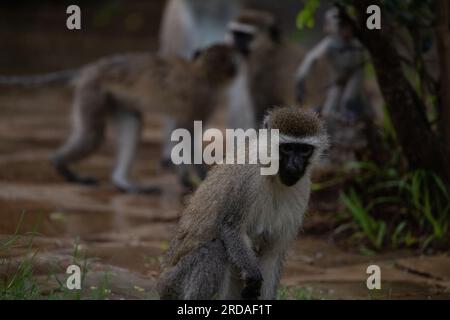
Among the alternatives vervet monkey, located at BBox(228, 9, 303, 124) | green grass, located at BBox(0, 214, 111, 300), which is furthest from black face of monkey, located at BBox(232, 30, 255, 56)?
green grass, located at BBox(0, 214, 111, 300)

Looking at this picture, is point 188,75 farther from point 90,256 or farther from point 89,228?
point 90,256

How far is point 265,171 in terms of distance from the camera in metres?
4.91

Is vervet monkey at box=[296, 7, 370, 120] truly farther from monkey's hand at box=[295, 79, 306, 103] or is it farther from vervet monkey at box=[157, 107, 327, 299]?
vervet monkey at box=[157, 107, 327, 299]

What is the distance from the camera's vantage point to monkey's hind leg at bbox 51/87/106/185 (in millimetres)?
9883

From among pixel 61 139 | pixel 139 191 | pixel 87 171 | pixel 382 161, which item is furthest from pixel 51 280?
pixel 61 139

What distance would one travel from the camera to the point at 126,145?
10203mm

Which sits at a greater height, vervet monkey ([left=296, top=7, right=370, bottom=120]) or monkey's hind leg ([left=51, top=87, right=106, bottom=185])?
vervet monkey ([left=296, top=7, right=370, bottom=120])

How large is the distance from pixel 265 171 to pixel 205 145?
229 inches

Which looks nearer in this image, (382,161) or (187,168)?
(382,161)

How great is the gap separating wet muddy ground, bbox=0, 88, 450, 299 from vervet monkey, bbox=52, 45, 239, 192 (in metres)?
0.34

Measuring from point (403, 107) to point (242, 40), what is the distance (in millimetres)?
4999

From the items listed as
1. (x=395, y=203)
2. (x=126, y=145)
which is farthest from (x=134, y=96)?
(x=395, y=203)

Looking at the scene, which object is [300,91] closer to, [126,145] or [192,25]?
[126,145]
